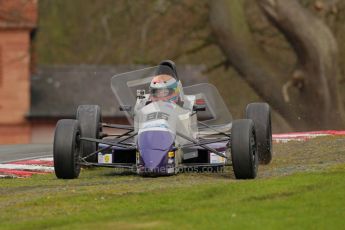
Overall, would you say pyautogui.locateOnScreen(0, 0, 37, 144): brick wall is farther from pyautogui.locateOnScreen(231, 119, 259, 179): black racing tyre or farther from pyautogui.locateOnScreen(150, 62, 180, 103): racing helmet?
pyautogui.locateOnScreen(231, 119, 259, 179): black racing tyre

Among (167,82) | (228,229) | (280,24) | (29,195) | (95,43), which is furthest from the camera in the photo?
(95,43)

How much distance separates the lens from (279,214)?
10.4 m

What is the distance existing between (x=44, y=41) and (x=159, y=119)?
4025 centimetres

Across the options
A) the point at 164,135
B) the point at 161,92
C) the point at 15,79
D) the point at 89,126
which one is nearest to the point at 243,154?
the point at 164,135

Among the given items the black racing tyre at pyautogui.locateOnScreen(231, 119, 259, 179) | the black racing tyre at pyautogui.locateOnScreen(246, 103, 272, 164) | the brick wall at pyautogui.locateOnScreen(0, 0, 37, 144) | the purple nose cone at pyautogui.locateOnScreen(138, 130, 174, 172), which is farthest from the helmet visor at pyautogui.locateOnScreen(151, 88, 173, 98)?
the brick wall at pyautogui.locateOnScreen(0, 0, 37, 144)

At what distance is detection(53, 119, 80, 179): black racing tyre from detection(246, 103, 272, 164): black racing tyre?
261 centimetres

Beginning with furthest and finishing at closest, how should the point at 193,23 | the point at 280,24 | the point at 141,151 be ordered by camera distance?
1. the point at 193,23
2. the point at 280,24
3. the point at 141,151

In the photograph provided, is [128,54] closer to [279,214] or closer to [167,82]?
[167,82]

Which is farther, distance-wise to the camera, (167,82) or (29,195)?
(167,82)

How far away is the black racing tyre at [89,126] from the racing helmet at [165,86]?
3.33ft

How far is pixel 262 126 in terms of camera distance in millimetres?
15688

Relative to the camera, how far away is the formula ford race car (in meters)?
14.0

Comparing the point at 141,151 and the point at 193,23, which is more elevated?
the point at 193,23

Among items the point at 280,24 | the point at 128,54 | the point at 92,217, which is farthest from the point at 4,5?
the point at 92,217
